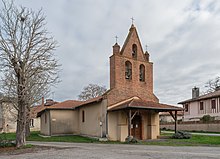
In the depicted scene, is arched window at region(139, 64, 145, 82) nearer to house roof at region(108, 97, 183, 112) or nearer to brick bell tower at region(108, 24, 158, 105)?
brick bell tower at region(108, 24, 158, 105)

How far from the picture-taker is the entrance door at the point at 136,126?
23.6 m

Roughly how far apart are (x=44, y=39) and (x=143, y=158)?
1114 cm

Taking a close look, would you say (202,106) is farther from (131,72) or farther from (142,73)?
(131,72)

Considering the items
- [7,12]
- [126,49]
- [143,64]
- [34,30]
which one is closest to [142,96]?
[143,64]

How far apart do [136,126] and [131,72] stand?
487 cm

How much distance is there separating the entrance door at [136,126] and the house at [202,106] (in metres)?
15.9

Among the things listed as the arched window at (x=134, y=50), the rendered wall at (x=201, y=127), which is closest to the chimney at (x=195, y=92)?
the rendered wall at (x=201, y=127)

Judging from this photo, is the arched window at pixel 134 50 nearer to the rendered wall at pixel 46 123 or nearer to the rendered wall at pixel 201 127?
the rendered wall at pixel 46 123

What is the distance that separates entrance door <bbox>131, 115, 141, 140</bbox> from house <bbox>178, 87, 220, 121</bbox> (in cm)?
1590

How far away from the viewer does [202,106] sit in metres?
39.2

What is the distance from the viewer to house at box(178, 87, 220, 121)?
35.9 meters

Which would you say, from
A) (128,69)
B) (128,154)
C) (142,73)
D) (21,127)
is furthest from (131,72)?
(128,154)

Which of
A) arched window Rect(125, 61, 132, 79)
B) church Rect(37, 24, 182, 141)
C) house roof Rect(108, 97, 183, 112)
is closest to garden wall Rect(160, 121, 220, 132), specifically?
church Rect(37, 24, 182, 141)

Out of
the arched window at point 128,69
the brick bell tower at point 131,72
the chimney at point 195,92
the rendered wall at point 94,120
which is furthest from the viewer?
the chimney at point 195,92
